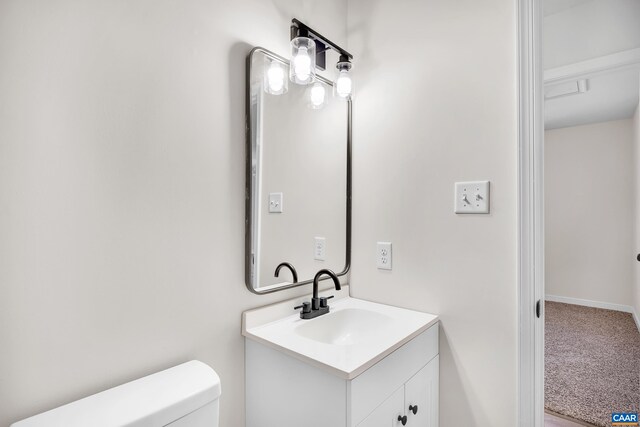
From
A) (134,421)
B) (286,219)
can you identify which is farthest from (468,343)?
(134,421)

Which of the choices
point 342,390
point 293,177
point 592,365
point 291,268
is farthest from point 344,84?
point 592,365

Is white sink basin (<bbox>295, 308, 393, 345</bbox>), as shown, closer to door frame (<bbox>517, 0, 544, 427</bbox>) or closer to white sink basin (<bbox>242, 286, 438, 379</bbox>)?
white sink basin (<bbox>242, 286, 438, 379</bbox>)

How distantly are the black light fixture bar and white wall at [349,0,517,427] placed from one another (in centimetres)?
16

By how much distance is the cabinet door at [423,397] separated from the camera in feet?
3.64

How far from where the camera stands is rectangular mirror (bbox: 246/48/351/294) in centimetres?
119

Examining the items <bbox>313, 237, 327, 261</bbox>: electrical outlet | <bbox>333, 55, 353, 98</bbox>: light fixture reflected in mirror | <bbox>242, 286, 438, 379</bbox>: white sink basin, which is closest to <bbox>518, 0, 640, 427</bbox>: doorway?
<bbox>242, 286, 438, 379</bbox>: white sink basin

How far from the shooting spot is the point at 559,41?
2.27 metres

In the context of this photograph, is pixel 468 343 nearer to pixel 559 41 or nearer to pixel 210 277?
pixel 210 277

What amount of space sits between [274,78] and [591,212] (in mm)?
4493

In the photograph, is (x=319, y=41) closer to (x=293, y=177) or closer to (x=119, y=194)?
(x=293, y=177)

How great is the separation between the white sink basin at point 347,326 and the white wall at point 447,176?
147 millimetres

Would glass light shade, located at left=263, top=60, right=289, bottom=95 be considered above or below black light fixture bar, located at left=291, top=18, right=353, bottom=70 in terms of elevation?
below

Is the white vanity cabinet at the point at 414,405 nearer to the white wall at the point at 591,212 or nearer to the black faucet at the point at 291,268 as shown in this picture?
the black faucet at the point at 291,268

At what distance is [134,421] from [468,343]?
1.10 m
